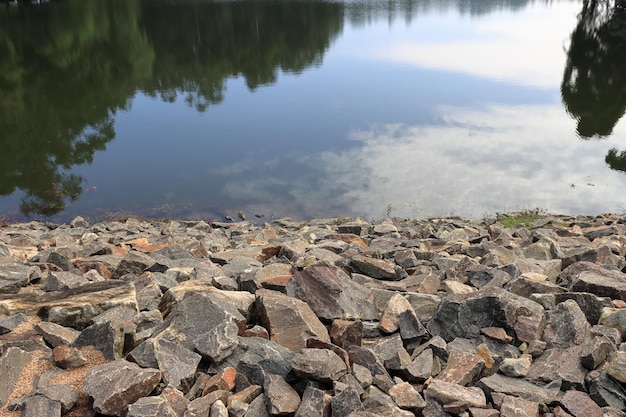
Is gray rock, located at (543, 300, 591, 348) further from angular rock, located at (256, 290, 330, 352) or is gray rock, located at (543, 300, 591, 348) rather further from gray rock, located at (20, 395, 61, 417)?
gray rock, located at (20, 395, 61, 417)

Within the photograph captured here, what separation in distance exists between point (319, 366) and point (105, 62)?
54620 mm

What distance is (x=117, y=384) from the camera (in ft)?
17.2

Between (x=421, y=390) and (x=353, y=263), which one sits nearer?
(x=421, y=390)

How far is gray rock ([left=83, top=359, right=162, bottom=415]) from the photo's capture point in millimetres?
5098

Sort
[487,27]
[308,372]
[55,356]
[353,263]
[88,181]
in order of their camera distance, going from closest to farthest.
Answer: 1. [308,372]
2. [55,356]
3. [353,263]
4. [88,181]
5. [487,27]

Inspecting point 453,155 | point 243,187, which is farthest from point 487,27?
point 243,187

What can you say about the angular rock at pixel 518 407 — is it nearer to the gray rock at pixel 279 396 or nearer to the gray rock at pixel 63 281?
the gray rock at pixel 279 396

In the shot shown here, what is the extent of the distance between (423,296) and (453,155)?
21314mm

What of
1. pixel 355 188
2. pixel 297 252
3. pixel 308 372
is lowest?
pixel 355 188

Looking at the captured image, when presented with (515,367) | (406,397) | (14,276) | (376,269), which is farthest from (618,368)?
(14,276)

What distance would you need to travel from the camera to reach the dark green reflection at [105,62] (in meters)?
29.2

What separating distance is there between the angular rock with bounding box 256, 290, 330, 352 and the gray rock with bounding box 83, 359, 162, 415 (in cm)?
162

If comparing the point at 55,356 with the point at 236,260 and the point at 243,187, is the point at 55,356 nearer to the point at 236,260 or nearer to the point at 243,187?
the point at 236,260

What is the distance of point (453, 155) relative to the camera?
90.3 feet
